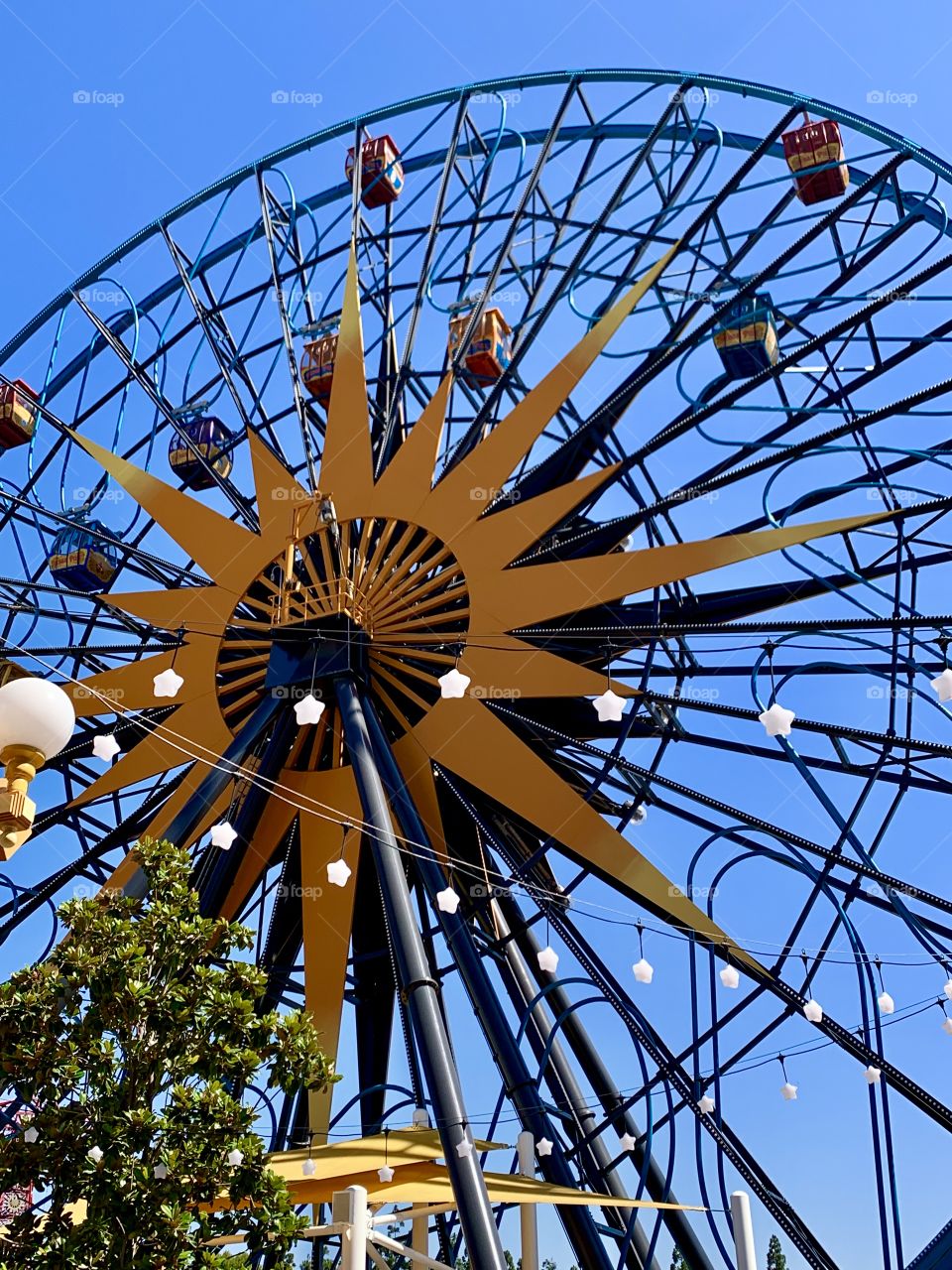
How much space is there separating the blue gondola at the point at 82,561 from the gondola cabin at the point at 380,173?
5.25 m

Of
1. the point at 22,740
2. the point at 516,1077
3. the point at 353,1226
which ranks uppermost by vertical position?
the point at 516,1077

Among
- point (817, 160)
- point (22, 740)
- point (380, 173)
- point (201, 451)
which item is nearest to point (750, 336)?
point (817, 160)

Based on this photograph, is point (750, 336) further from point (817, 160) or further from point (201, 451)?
point (201, 451)

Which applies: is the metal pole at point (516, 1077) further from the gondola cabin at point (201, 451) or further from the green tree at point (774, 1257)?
the green tree at point (774, 1257)

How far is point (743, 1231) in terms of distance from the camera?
8.58m

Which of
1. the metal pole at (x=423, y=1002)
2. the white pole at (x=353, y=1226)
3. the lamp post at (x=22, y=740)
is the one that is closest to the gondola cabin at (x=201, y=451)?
the metal pole at (x=423, y=1002)

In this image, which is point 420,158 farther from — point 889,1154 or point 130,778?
point 889,1154

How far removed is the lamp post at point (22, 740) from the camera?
4578 mm

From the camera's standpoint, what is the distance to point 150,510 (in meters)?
14.6

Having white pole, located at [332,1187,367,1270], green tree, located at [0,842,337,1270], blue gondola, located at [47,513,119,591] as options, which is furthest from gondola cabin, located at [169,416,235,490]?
white pole, located at [332,1187,367,1270]

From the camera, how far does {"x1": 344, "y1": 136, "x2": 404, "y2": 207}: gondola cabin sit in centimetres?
1688

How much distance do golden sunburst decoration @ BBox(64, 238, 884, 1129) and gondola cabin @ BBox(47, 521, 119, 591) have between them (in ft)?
6.21

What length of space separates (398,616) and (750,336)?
4.34 metres

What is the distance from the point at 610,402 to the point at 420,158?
6.54 m
